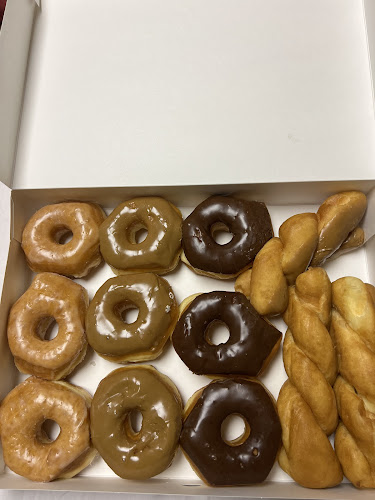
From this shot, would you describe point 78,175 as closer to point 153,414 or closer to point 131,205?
point 131,205

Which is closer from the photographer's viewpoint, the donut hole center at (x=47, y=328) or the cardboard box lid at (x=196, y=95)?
the cardboard box lid at (x=196, y=95)

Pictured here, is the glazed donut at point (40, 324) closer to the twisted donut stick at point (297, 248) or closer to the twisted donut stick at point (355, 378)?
the twisted donut stick at point (297, 248)

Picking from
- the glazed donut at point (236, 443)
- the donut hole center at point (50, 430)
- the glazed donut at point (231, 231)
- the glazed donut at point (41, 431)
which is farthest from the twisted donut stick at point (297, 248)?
the donut hole center at point (50, 430)

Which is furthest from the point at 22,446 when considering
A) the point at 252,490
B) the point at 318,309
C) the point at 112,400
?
the point at 318,309

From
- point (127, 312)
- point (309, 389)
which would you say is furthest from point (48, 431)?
point (309, 389)

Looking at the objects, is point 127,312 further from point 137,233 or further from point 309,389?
point 309,389

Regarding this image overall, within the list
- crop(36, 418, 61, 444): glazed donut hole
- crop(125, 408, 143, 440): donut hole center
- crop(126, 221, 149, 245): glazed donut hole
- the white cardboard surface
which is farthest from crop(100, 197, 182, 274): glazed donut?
crop(36, 418, 61, 444): glazed donut hole
